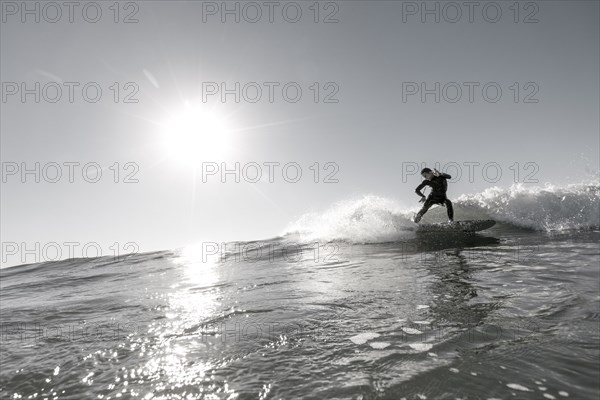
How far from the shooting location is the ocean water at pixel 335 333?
2994mm

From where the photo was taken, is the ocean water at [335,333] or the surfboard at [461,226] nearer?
the ocean water at [335,333]

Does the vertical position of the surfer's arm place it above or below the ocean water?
above

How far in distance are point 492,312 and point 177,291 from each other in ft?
23.0

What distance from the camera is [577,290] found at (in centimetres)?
517

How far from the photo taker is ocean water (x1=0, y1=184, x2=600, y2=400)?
2.99 metres

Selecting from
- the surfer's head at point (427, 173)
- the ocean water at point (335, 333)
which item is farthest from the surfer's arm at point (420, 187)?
the ocean water at point (335, 333)

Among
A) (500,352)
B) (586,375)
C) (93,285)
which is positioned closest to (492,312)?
(500,352)

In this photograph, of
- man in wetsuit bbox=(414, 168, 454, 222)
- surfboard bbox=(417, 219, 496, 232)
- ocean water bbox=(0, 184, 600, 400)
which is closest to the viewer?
ocean water bbox=(0, 184, 600, 400)

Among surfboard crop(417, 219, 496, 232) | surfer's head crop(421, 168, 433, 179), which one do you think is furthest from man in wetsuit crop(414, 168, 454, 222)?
surfboard crop(417, 219, 496, 232)

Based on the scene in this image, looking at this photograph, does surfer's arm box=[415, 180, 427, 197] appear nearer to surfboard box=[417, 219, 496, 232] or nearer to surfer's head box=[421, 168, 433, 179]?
surfer's head box=[421, 168, 433, 179]

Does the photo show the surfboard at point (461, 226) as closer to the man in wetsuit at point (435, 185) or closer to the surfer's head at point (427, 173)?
the man in wetsuit at point (435, 185)

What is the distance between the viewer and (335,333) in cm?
430

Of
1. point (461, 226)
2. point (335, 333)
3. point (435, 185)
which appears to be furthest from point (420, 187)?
point (335, 333)

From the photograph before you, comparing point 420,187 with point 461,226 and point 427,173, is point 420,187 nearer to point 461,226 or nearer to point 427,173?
point 427,173
